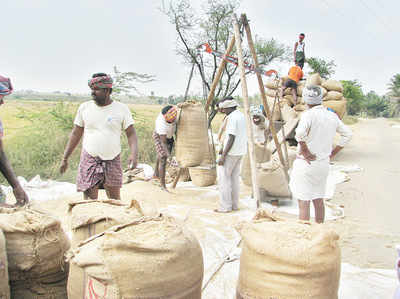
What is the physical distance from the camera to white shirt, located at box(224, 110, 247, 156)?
4945 mm

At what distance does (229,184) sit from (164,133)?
1.48 meters

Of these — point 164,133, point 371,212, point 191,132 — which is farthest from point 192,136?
point 371,212

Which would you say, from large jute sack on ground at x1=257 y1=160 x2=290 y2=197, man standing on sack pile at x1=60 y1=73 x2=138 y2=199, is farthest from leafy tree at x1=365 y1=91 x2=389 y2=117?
man standing on sack pile at x1=60 y1=73 x2=138 y2=199

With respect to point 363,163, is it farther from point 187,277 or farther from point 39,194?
point 187,277

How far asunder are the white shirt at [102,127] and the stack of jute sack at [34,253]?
1.38 m

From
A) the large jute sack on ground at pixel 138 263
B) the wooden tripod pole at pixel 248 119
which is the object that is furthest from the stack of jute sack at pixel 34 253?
the wooden tripod pole at pixel 248 119

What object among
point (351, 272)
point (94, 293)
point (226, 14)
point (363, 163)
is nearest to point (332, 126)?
point (351, 272)

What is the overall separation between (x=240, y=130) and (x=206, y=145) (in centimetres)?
108

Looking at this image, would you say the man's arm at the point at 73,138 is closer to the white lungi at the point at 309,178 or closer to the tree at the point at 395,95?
the white lungi at the point at 309,178

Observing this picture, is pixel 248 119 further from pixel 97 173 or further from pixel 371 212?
pixel 371 212

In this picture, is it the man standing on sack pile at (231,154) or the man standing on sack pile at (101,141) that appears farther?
the man standing on sack pile at (231,154)

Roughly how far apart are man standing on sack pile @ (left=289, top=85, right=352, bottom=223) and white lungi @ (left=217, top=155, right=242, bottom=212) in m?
1.61

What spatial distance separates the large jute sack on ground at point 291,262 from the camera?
1881 millimetres

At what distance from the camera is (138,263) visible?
164 centimetres
